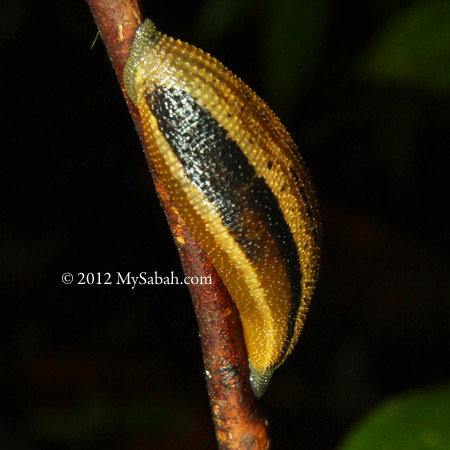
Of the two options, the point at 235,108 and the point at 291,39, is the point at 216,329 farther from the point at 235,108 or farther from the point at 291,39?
the point at 291,39

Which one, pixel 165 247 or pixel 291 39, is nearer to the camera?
pixel 291 39

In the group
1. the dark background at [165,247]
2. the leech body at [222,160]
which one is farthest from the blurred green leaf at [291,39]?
the leech body at [222,160]

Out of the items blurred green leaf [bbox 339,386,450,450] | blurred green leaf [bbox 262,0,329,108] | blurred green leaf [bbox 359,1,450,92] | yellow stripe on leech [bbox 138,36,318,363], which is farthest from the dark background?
yellow stripe on leech [bbox 138,36,318,363]

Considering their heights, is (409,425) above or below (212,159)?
below

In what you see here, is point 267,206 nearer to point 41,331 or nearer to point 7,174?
point 41,331

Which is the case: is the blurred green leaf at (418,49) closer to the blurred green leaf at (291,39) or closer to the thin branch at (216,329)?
the blurred green leaf at (291,39)

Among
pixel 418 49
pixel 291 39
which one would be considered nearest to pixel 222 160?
pixel 418 49

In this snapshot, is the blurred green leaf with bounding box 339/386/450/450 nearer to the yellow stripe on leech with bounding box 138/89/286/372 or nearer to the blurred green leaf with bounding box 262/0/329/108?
the yellow stripe on leech with bounding box 138/89/286/372
